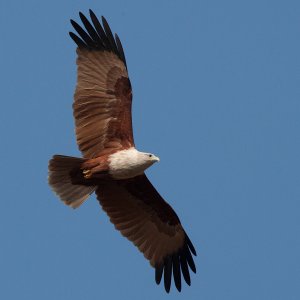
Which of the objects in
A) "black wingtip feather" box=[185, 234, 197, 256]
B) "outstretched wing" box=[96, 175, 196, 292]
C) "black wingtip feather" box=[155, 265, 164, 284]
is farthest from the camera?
"black wingtip feather" box=[185, 234, 197, 256]

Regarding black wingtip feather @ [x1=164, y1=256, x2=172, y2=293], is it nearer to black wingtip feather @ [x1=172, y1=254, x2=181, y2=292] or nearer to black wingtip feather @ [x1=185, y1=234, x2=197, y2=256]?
black wingtip feather @ [x1=172, y1=254, x2=181, y2=292]

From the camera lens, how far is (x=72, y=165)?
436 inches

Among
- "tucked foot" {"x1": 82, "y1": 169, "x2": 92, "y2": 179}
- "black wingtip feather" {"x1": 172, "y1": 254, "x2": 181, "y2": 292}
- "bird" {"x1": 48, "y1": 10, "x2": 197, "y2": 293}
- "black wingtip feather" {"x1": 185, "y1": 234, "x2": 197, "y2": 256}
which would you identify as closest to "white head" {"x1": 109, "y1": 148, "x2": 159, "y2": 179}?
"bird" {"x1": 48, "y1": 10, "x2": 197, "y2": 293}

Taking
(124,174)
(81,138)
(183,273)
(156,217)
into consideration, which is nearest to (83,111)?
(81,138)

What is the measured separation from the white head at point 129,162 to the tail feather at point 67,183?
49cm

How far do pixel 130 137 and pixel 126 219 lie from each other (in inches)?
55.9

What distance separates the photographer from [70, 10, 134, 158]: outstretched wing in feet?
36.9

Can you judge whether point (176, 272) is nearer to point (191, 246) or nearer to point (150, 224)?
point (191, 246)

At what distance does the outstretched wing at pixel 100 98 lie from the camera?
1126 cm

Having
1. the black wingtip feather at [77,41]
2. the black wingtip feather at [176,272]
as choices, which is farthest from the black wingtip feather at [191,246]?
the black wingtip feather at [77,41]

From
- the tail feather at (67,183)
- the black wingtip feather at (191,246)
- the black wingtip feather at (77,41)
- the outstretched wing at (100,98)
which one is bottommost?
the black wingtip feather at (191,246)

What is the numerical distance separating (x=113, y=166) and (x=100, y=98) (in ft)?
3.68

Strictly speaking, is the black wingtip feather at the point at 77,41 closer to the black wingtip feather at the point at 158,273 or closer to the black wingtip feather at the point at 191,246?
the black wingtip feather at the point at 191,246

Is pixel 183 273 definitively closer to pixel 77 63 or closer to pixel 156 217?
pixel 156 217
